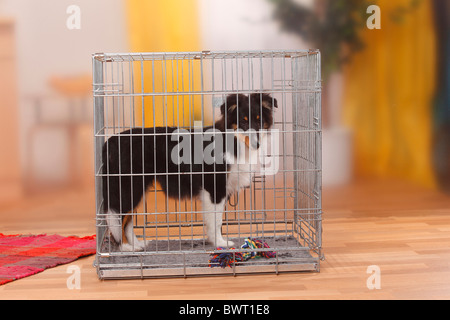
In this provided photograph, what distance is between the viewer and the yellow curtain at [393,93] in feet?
14.1

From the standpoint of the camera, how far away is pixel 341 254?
3.29 m

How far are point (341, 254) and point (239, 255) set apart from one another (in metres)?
0.64

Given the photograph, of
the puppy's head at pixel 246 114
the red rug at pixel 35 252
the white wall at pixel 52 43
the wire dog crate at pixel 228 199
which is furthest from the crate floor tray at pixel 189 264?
the white wall at pixel 52 43

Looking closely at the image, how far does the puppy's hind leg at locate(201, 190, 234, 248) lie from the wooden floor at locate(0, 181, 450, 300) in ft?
1.16

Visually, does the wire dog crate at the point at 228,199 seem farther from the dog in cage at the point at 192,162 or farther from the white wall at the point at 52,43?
the white wall at the point at 52,43

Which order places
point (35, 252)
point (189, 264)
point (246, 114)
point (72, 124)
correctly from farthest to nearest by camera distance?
point (72, 124) < point (35, 252) < point (246, 114) < point (189, 264)

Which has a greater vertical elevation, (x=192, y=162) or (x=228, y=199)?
(x=192, y=162)

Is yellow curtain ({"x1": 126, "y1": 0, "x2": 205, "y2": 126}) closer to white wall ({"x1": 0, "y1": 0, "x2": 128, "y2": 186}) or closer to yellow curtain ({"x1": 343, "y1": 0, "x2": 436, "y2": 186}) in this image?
white wall ({"x1": 0, "y1": 0, "x2": 128, "y2": 186})

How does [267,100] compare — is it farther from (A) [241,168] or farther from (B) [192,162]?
(B) [192,162]

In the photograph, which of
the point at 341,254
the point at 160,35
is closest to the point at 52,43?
the point at 160,35

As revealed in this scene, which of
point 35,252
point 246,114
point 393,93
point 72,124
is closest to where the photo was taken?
point 246,114

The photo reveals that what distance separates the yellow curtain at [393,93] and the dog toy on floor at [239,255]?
156 centimetres
